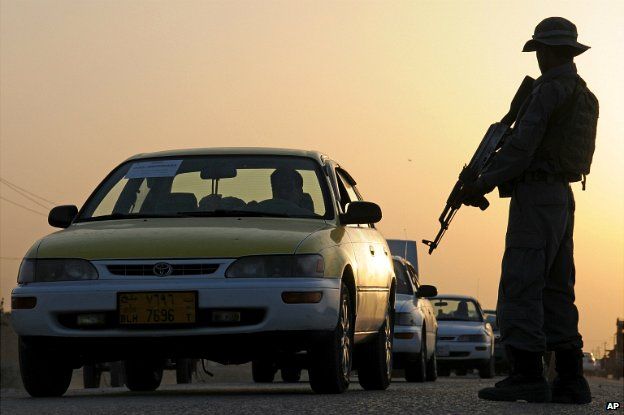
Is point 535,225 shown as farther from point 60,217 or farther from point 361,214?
point 60,217

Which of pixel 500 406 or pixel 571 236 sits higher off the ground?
pixel 571 236

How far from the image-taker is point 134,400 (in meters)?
10.1

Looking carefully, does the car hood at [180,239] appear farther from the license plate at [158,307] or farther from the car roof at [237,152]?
the car roof at [237,152]

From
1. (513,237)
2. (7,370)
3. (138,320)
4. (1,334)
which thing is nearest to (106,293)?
(138,320)

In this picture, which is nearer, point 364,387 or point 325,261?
point 325,261

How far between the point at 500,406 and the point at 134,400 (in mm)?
2540

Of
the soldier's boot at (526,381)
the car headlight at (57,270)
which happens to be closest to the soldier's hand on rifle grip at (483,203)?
the soldier's boot at (526,381)

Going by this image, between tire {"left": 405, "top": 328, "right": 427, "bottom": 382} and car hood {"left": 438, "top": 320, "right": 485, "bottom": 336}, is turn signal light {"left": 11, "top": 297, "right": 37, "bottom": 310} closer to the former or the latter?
tire {"left": 405, "top": 328, "right": 427, "bottom": 382}

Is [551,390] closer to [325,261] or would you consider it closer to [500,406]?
[500,406]

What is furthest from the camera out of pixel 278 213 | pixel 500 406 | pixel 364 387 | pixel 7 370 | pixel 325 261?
pixel 7 370

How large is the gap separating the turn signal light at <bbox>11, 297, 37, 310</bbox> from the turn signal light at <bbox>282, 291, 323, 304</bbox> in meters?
1.69

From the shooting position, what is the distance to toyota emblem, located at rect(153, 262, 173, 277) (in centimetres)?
994

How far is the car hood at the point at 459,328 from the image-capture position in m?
29.0

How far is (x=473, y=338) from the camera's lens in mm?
28922
